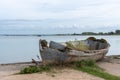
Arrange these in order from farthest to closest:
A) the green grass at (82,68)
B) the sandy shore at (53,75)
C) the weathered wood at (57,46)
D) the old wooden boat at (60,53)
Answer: the weathered wood at (57,46) → the old wooden boat at (60,53) → the green grass at (82,68) → the sandy shore at (53,75)

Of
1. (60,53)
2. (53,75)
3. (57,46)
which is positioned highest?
(57,46)

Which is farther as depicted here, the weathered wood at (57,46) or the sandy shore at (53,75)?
the weathered wood at (57,46)

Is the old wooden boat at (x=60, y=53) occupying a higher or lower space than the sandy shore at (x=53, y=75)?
higher

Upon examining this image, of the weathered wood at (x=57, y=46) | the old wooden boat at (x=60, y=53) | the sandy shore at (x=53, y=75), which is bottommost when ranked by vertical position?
the sandy shore at (x=53, y=75)

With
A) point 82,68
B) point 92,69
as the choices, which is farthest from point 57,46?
point 92,69

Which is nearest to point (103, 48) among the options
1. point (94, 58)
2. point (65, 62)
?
point (94, 58)

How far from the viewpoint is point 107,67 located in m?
16.1

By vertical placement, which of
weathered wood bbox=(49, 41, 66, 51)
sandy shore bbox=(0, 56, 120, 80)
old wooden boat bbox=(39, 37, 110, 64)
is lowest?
sandy shore bbox=(0, 56, 120, 80)

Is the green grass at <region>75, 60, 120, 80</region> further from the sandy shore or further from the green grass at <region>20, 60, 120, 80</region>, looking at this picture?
the sandy shore

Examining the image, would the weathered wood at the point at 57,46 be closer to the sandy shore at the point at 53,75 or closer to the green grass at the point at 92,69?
the green grass at the point at 92,69

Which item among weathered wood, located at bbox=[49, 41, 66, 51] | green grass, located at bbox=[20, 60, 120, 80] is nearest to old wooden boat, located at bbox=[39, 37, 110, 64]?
weathered wood, located at bbox=[49, 41, 66, 51]

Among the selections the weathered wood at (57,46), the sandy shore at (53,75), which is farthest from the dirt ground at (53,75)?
the weathered wood at (57,46)

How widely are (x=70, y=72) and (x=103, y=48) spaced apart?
574 cm

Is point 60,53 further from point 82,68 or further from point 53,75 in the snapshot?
point 53,75
